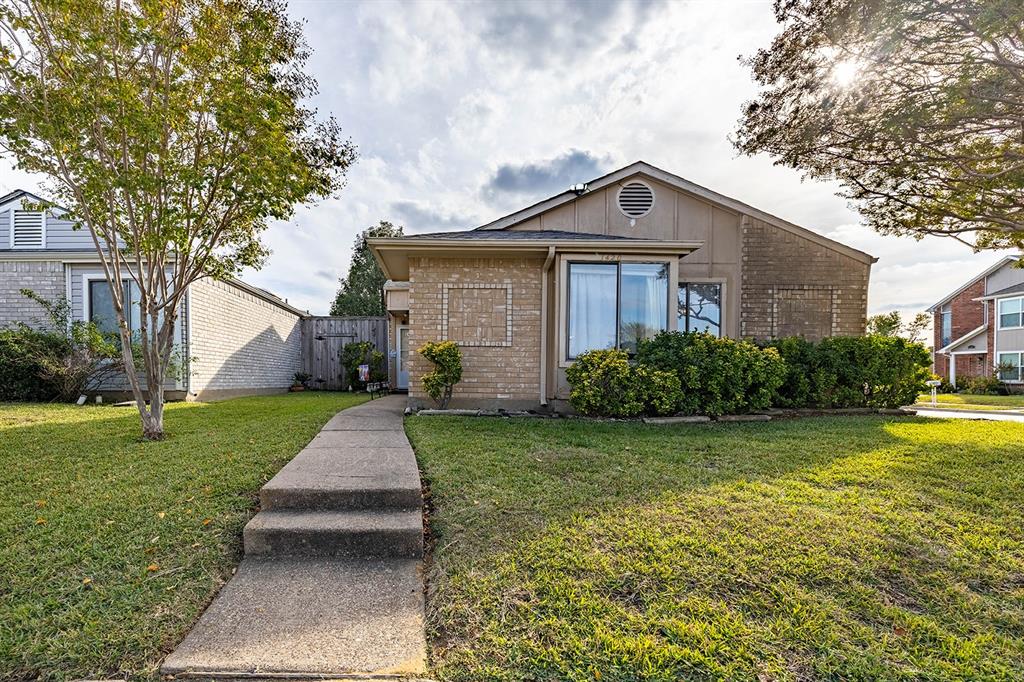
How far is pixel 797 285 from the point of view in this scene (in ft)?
29.7

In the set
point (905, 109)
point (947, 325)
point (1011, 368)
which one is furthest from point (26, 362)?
point (947, 325)

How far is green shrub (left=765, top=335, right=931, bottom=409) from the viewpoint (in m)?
7.06

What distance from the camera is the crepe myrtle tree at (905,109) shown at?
519 centimetres

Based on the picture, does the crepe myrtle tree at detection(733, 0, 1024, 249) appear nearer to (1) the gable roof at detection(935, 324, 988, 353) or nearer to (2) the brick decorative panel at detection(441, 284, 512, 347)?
(2) the brick decorative panel at detection(441, 284, 512, 347)

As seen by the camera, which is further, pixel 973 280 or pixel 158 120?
pixel 973 280

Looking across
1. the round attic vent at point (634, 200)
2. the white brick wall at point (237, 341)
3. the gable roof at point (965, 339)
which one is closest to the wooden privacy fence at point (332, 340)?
the white brick wall at point (237, 341)

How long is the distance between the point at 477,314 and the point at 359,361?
795 centimetres

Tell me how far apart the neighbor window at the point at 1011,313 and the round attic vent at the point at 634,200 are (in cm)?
2196

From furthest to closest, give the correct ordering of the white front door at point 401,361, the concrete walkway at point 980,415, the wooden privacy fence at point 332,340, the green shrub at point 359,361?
the wooden privacy fence at point 332,340
the green shrub at point 359,361
the white front door at point 401,361
the concrete walkway at point 980,415

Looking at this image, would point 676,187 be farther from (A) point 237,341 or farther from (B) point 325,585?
(A) point 237,341

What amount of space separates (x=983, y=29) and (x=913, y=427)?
501 cm

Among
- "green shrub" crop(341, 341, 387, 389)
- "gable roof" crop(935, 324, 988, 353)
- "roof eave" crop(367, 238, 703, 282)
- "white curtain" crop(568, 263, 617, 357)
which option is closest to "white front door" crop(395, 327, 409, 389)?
"green shrub" crop(341, 341, 387, 389)

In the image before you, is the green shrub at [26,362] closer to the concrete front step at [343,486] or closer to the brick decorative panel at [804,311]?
the concrete front step at [343,486]

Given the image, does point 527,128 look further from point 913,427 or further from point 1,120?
point 913,427
